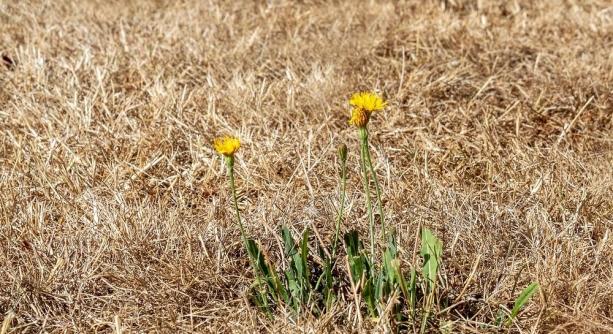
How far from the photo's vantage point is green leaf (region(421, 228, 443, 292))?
168 centimetres

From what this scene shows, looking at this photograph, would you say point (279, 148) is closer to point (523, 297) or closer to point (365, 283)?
point (365, 283)

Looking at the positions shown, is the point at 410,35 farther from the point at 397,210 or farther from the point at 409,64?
the point at 397,210

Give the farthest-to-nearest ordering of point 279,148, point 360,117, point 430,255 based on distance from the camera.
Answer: point 279,148 → point 430,255 → point 360,117

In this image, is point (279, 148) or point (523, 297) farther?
point (279, 148)

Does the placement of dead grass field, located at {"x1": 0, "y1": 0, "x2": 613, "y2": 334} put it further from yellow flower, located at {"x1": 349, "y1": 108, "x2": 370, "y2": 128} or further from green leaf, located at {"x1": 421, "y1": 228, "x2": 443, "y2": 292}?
yellow flower, located at {"x1": 349, "y1": 108, "x2": 370, "y2": 128}

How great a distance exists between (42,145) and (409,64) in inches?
52.6

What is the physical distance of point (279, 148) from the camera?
2473mm

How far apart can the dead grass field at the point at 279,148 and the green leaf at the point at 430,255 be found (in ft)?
0.31

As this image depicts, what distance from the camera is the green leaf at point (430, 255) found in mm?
1684

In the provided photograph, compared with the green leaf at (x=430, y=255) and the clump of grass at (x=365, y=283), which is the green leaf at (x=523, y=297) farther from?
the green leaf at (x=430, y=255)

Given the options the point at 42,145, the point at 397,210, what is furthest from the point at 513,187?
the point at 42,145

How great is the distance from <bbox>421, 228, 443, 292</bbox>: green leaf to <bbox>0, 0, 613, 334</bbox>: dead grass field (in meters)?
0.10

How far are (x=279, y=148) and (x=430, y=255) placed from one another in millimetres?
860

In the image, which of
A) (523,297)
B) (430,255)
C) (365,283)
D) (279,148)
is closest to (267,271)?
(365,283)
